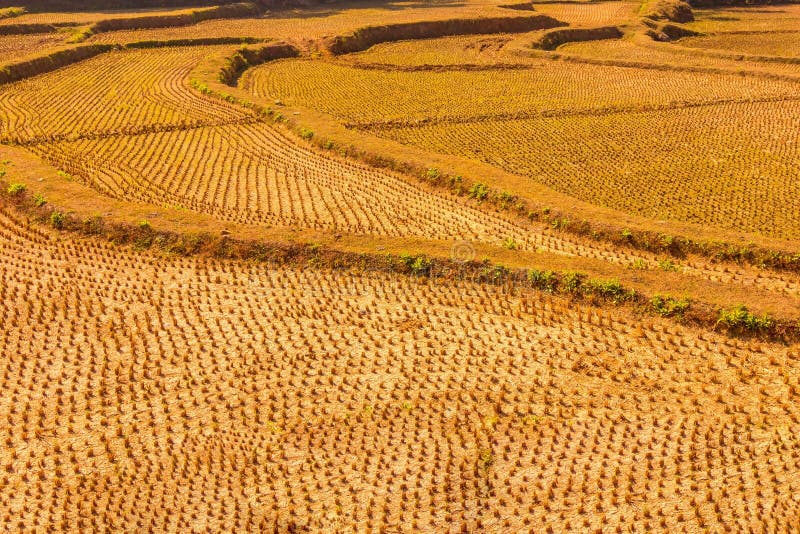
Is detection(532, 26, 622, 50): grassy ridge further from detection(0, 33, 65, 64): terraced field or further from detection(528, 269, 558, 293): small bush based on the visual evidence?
detection(0, 33, 65, 64): terraced field

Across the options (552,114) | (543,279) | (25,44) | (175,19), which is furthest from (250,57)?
(543,279)

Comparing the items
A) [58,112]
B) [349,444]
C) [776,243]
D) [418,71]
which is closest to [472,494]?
[349,444]

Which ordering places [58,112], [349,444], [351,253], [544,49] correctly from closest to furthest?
[349,444] → [351,253] → [58,112] → [544,49]

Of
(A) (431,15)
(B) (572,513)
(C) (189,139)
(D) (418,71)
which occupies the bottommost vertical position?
(B) (572,513)

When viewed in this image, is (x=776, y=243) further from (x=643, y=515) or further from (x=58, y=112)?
(x=58, y=112)

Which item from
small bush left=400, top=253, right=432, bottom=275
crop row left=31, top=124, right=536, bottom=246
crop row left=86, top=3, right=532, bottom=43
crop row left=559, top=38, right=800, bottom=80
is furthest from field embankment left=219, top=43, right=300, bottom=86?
small bush left=400, top=253, right=432, bottom=275
